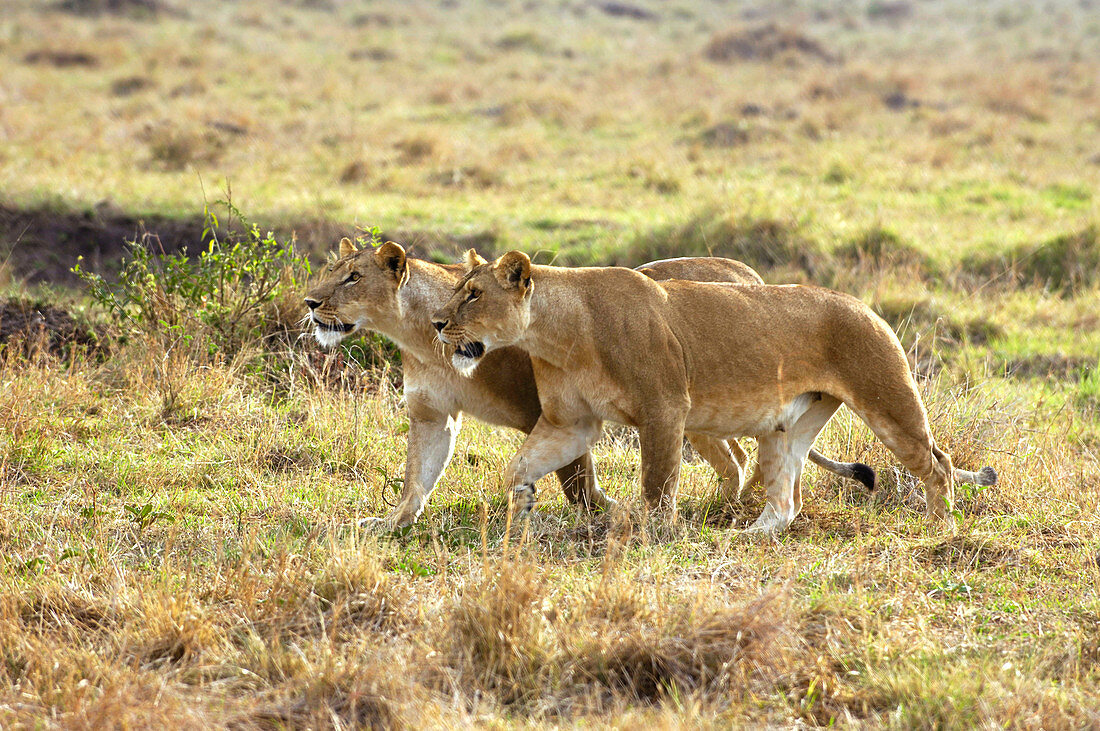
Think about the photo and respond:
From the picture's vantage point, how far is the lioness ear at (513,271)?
4.62 m

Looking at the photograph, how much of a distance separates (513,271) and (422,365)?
0.69 metres

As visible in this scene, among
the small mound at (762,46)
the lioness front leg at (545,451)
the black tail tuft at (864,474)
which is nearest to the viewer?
the lioness front leg at (545,451)

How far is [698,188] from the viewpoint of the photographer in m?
13.1

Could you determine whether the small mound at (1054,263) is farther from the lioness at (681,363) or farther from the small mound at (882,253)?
the lioness at (681,363)

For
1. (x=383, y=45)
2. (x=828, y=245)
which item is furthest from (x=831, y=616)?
(x=383, y=45)

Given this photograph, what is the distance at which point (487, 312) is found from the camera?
15.2 ft

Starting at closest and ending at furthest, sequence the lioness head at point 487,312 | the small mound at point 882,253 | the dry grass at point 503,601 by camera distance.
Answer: the dry grass at point 503,601, the lioness head at point 487,312, the small mound at point 882,253

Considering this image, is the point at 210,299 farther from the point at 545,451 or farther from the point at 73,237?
the point at 73,237

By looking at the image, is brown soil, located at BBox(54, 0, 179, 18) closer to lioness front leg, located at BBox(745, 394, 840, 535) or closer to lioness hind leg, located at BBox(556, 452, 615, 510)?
lioness hind leg, located at BBox(556, 452, 615, 510)

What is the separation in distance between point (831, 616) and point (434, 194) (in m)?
9.34

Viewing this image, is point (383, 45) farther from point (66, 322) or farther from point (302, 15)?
point (66, 322)

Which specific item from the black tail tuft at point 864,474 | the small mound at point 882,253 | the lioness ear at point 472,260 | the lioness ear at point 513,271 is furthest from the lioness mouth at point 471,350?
the small mound at point 882,253

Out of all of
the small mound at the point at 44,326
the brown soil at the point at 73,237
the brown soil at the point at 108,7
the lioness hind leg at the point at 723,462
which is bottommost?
the brown soil at the point at 73,237

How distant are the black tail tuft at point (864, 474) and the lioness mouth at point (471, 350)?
78.3 inches
